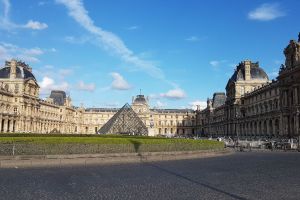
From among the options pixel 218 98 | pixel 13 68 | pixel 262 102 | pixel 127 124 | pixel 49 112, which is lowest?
pixel 127 124

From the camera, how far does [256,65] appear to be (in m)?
102

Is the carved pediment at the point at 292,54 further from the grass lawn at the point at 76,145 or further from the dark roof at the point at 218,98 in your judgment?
the dark roof at the point at 218,98

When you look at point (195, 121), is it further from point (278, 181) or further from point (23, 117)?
point (278, 181)

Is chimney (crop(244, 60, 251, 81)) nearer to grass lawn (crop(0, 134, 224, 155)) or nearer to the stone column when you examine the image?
the stone column

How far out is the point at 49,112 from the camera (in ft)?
438

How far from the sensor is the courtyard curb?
71.3ft

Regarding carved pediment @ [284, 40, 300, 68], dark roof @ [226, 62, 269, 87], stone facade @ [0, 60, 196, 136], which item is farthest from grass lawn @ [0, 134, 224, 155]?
dark roof @ [226, 62, 269, 87]

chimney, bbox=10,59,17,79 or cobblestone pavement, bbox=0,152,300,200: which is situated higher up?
chimney, bbox=10,59,17,79

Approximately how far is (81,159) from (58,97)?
13495 centimetres

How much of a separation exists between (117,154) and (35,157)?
5.75m

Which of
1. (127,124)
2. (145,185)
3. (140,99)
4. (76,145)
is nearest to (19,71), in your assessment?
(127,124)

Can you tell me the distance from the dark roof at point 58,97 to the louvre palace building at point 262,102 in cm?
6485

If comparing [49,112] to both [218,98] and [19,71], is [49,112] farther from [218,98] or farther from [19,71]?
[218,98]

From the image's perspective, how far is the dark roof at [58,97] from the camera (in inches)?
5999
